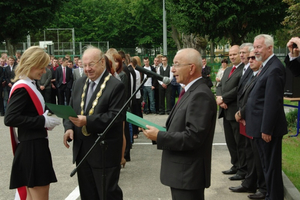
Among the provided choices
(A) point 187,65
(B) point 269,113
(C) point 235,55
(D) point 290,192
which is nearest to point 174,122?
(A) point 187,65

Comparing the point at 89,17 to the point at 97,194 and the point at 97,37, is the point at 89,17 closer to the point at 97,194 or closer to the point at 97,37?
the point at 97,37

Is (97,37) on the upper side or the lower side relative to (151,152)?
upper

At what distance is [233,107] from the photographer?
6918 millimetres

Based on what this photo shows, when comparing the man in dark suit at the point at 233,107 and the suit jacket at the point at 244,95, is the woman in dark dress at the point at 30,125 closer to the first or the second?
the suit jacket at the point at 244,95

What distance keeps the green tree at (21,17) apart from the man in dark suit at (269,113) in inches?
1025

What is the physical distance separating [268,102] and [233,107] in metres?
1.91

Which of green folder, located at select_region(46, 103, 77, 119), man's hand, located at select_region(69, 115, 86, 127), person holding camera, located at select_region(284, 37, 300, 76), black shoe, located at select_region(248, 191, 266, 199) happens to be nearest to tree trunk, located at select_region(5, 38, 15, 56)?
black shoe, located at select_region(248, 191, 266, 199)

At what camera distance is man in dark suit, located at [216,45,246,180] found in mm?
6855

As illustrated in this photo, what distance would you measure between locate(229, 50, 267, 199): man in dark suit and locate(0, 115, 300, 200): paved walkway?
0.52 feet

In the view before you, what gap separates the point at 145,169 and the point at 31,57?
419 centimetres

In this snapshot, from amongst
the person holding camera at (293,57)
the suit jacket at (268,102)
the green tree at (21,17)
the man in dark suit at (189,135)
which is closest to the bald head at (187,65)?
the man in dark suit at (189,135)

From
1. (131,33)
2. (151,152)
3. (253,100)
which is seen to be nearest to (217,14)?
(151,152)

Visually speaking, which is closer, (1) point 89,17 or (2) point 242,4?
(2) point 242,4

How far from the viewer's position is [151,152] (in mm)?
9250
